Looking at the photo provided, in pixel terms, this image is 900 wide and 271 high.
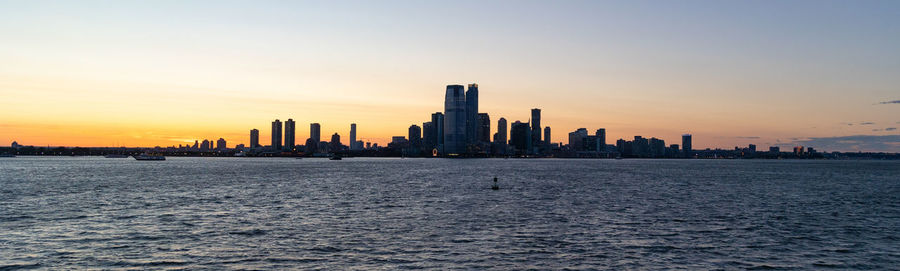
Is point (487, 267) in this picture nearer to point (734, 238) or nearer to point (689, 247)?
point (689, 247)

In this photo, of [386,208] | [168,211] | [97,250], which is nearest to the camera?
[97,250]

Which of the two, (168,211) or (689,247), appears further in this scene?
(168,211)

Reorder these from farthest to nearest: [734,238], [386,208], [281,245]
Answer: [386,208] → [734,238] → [281,245]

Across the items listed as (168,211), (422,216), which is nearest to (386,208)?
(422,216)

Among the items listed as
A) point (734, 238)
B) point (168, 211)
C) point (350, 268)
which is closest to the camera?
point (350, 268)

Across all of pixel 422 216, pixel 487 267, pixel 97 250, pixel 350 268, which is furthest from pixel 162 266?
pixel 422 216

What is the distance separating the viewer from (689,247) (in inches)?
1411

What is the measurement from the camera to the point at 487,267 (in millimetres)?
29109

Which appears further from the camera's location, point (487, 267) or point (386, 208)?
point (386, 208)

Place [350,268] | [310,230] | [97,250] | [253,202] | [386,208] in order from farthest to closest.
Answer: [253,202], [386,208], [310,230], [97,250], [350,268]

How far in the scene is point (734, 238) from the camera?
3984 cm

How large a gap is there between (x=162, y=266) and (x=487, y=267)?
16453mm

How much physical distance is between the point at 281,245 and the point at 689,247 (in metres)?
25.5

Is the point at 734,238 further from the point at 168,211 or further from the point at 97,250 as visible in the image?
the point at 168,211
